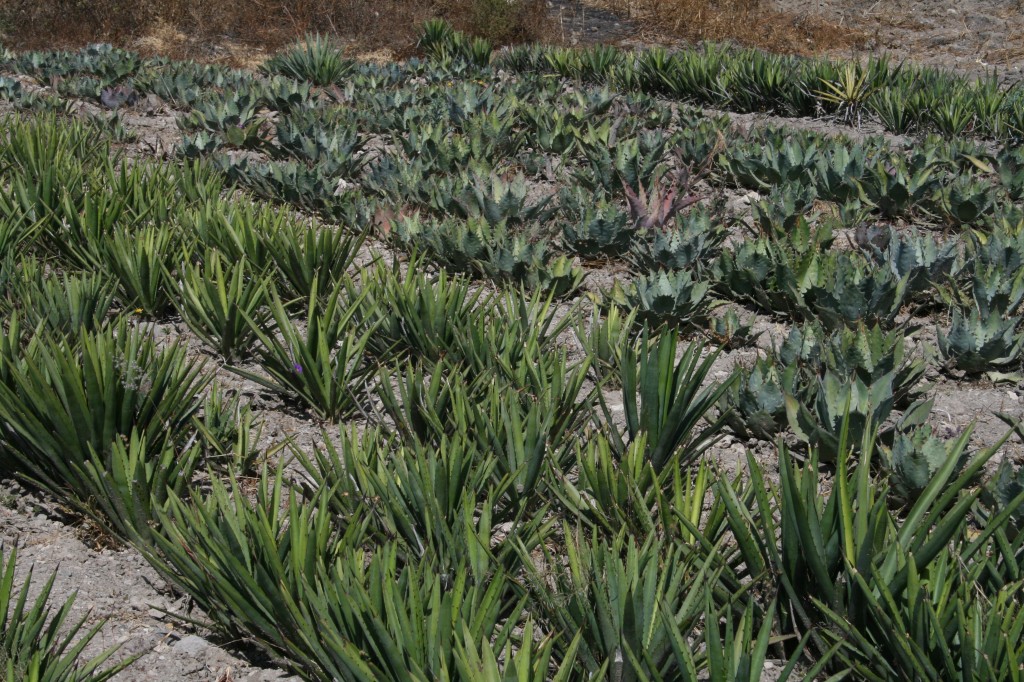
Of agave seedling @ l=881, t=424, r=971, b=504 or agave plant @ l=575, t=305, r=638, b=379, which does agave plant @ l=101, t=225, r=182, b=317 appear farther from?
agave seedling @ l=881, t=424, r=971, b=504

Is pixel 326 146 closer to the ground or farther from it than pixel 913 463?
farther from it

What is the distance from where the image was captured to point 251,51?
11.9 meters

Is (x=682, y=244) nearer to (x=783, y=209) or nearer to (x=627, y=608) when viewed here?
(x=783, y=209)

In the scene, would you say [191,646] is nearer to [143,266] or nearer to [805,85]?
[143,266]

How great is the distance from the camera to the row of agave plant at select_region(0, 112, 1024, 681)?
1580 millimetres

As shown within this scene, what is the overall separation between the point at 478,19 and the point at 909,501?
1126 centimetres

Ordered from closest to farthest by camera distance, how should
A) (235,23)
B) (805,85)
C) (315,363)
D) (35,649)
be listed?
(35,649) < (315,363) < (805,85) < (235,23)

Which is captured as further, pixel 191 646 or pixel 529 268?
pixel 529 268

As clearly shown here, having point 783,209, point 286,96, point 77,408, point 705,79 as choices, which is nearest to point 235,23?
point 286,96

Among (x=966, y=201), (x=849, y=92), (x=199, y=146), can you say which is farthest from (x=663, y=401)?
(x=849, y=92)

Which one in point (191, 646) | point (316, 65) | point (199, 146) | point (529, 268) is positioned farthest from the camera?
point (316, 65)

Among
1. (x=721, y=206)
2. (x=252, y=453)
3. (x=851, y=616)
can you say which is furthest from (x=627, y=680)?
(x=721, y=206)

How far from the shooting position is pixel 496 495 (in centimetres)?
196

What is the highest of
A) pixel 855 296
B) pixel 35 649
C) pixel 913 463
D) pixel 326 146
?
pixel 326 146
